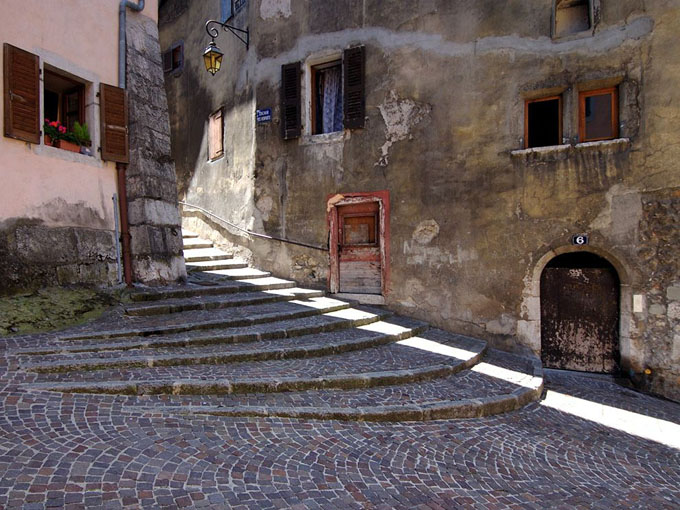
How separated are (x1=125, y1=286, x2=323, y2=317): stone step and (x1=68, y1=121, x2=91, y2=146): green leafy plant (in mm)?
2713

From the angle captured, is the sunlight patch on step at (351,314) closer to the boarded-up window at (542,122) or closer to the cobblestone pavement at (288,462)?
the cobblestone pavement at (288,462)

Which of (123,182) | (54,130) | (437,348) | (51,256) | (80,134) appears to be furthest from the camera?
(123,182)

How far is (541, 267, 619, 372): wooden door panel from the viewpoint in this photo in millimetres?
7336

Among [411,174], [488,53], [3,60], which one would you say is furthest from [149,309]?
[488,53]

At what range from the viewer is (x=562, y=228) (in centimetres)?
733

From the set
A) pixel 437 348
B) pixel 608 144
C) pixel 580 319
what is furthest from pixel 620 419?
pixel 608 144

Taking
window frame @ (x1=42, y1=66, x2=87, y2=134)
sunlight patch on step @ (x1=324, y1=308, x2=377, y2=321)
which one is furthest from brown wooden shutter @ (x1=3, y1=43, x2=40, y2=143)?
sunlight patch on step @ (x1=324, y1=308, x2=377, y2=321)


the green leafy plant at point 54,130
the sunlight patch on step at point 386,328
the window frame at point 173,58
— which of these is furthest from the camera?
the window frame at point 173,58

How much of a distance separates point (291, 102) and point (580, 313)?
23.8 ft

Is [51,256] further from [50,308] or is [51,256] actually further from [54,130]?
[54,130]

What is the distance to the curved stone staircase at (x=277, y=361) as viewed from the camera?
162 inches

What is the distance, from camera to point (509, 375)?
6.21 m

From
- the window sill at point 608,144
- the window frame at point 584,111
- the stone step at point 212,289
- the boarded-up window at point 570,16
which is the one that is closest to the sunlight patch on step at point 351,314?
the stone step at point 212,289

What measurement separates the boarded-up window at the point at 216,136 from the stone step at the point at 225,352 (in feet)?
22.5
